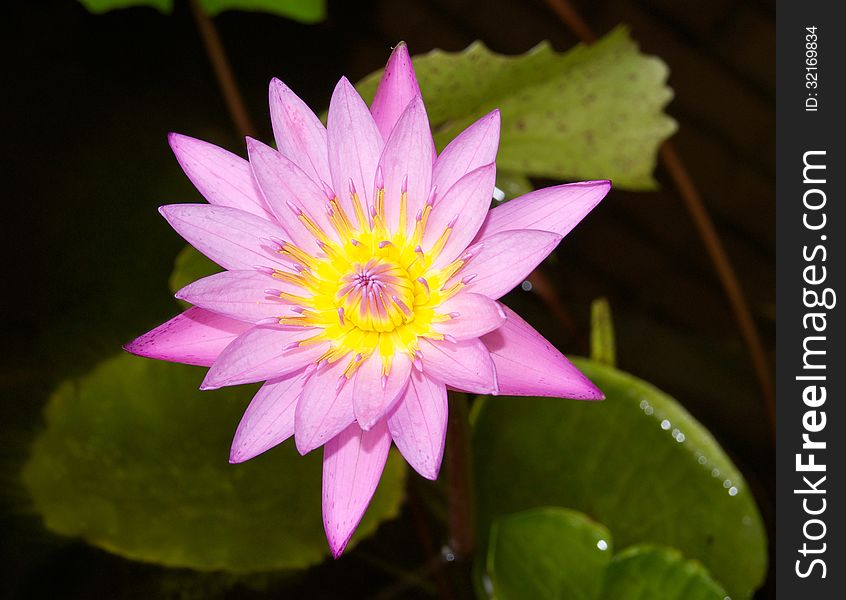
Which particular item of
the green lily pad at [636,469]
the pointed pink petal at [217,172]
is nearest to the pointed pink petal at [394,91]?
the pointed pink petal at [217,172]

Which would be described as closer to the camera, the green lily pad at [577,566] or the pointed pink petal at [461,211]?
the pointed pink petal at [461,211]

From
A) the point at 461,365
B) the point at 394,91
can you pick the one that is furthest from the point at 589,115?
the point at 461,365

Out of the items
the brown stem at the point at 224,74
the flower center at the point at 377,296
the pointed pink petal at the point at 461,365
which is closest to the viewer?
the pointed pink petal at the point at 461,365

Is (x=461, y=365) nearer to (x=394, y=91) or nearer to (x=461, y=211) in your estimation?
(x=461, y=211)

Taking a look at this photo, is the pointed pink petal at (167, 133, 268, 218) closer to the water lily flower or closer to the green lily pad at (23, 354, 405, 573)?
the water lily flower

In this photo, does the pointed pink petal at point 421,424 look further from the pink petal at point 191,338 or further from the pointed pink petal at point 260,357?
the pink petal at point 191,338

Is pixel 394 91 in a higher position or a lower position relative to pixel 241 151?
lower

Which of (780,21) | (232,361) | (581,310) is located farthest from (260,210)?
(780,21)
